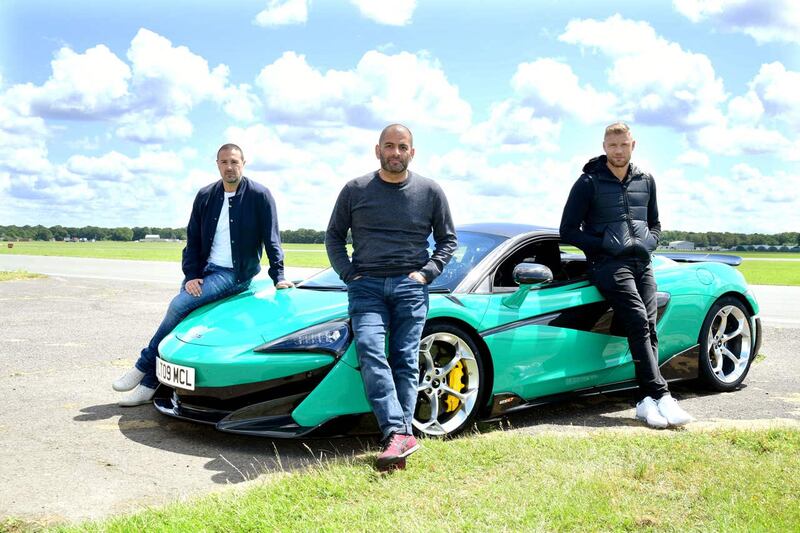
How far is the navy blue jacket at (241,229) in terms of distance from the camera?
20.0 feet

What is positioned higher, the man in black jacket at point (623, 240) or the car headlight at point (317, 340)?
the man in black jacket at point (623, 240)

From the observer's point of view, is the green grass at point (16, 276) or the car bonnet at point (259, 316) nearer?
the car bonnet at point (259, 316)

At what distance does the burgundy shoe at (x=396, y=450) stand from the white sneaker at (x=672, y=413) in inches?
79.9

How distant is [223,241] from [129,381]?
1250mm

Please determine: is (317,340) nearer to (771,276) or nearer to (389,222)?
(389,222)

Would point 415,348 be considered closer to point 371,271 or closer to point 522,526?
point 371,271

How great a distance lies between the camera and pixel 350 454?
473 centimetres

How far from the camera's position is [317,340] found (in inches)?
179

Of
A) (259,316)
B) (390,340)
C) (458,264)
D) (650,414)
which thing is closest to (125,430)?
(259,316)

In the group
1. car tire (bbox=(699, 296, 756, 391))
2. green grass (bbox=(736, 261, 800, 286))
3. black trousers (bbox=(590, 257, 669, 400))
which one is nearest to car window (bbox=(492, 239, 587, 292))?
black trousers (bbox=(590, 257, 669, 400))

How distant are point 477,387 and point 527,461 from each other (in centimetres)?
78

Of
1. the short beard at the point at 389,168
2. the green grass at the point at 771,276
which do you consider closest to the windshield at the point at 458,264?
the short beard at the point at 389,168

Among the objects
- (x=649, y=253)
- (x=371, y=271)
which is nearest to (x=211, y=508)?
(x=371, y=271)

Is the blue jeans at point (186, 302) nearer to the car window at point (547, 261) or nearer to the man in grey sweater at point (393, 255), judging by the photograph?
the man in grey sweater at point (393, 255)
